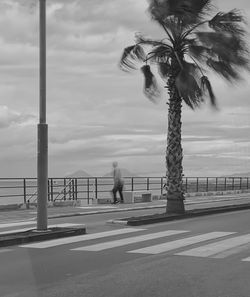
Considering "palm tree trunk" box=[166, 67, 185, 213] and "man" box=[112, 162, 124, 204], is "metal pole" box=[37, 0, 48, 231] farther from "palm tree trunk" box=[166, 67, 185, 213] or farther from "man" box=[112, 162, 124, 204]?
"man" box=[112, 162, 124, 204]

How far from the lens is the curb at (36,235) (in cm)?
1238

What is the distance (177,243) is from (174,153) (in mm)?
7584

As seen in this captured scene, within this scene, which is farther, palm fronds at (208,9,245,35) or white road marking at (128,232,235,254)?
palm fronds at (208,9,245,35)

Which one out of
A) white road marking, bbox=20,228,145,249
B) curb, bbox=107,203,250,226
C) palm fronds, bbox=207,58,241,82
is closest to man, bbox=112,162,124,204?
curb, bbox=107,203,250,226

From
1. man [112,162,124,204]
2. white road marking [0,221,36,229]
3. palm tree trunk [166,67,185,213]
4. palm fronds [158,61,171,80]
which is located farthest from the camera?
man [112,162,124,204]

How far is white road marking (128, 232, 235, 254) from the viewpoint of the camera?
11.2 meters

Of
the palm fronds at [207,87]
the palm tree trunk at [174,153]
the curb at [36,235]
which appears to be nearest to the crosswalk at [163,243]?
the curb at [36,235]

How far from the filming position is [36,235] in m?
13.1

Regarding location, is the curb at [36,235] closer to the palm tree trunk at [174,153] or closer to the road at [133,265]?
the road at [133,265]

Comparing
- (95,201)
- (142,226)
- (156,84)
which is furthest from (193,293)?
(95,201)

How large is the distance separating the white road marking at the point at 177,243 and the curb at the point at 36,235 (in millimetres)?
2803

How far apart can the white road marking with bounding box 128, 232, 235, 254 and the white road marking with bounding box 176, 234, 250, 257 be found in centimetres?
50

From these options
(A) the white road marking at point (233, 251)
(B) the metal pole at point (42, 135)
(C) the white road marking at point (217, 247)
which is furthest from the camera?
(B) the metal pole at point (42, 135)

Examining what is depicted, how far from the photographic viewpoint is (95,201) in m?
28.2
